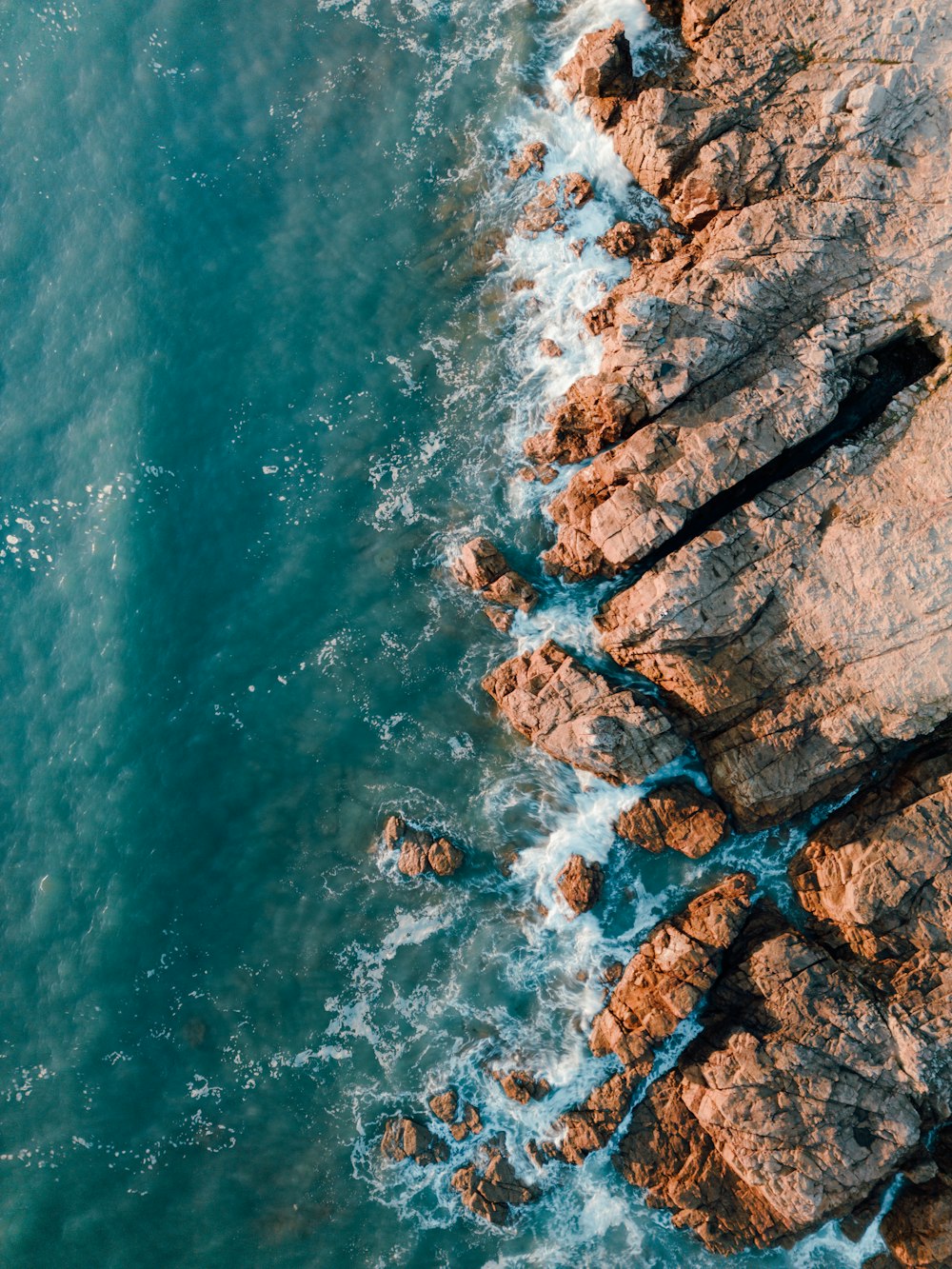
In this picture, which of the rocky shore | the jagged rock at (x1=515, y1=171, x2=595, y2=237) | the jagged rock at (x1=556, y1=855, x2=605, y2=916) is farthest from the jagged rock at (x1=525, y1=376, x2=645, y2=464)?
the jagged rock at (x1=556, y1=855, x2=605, y2=916)

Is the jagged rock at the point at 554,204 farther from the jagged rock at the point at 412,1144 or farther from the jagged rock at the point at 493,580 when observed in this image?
the jagged rock at the point at 412,1144

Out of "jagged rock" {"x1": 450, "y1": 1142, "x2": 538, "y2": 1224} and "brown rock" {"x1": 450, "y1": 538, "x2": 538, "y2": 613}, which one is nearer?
"jagged rock" {"x1": 450, "y1": 1142, "x2": 538, "y2": 1224}

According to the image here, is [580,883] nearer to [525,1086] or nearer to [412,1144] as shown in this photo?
[525,1086]

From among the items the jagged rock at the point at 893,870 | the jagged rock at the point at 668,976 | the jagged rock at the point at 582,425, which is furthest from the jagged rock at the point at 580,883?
the jagged rock at the point at 582,425

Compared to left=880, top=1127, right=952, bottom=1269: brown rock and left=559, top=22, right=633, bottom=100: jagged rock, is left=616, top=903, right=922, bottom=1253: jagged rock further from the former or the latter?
left=559, top=22, right=633, bottom=100: jagged rock

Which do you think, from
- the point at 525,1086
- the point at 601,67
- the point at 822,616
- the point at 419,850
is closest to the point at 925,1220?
the point at 525,1086

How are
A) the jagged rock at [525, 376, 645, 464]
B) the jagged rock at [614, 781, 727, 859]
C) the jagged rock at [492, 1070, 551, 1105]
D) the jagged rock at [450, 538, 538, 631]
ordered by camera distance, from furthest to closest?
the jagged rock at [450, 538, 538, 631]
the jagged rock at [614, 781, 727, 859]
the jagged rock at [492, 1070, 551, 1105]
the jagged rock at [525, 376, 645, 464]

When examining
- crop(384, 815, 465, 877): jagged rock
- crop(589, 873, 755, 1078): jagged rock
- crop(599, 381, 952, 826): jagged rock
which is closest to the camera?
crop(599, 381, 952, 826): jagged rock
